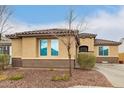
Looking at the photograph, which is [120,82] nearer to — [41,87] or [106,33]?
[41,87]

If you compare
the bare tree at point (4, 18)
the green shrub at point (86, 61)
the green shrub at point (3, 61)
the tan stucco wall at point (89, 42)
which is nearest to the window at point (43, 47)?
the green shrub at point (86, 61)

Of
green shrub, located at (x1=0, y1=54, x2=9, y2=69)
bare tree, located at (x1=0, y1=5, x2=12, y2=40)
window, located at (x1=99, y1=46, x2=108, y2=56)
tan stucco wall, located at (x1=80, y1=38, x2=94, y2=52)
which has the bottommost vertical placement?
green shrub, located at (x1=0, y1=54, x2=9, y2=69)

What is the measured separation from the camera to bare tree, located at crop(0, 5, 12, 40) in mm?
26391

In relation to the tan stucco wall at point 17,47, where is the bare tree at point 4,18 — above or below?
above

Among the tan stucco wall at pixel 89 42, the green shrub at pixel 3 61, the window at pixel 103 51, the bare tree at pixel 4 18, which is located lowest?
the green shrub at pixel 3 61

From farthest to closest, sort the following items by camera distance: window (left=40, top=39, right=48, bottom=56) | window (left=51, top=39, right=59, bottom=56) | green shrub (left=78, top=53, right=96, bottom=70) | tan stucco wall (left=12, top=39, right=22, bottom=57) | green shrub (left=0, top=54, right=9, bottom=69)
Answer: tan stucco wall (left=12, top=39, right=22, bottom=57) → green shrub (left=0, top=54, right=9, bottom=69) → window (left=40, top=39, right=48, bottom=56) → window (left=51, top=39, right=59, bottom=56) → green shrub (left=78, top=53, right=96, bottom=70)

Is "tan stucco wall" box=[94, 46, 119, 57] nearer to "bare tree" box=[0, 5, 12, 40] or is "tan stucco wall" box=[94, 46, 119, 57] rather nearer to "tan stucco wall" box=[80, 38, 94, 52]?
"tan stucco wall" box=[80, 38, 94, 52]

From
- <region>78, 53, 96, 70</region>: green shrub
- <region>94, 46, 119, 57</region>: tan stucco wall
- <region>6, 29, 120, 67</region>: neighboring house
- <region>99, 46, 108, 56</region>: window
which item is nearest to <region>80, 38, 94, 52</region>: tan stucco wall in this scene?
<region>94, 46, 119, 57</region>: tan stucco wall

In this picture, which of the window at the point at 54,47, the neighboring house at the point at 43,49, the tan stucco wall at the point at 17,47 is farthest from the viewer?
the tan stucco wall at the point at 17,47

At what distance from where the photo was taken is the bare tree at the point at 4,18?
2639cm

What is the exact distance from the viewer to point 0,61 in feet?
80.7

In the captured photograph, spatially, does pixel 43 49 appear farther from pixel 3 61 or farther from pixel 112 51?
pixel 112 51

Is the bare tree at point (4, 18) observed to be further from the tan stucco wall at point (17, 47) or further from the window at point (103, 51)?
the window at point (103, 51)

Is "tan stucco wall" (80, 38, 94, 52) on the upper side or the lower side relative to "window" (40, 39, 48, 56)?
upper
